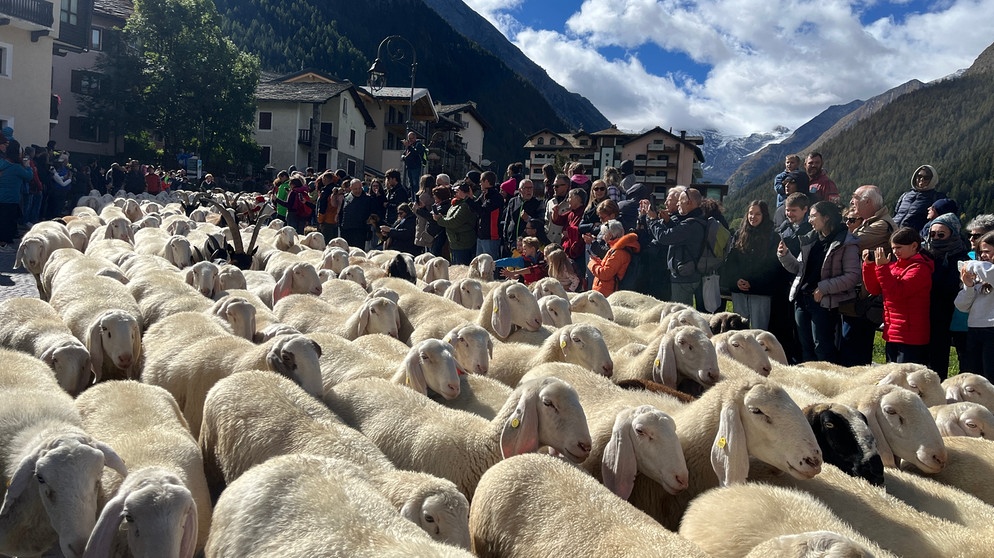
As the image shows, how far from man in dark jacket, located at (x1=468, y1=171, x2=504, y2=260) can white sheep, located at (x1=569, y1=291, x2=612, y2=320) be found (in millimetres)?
4158

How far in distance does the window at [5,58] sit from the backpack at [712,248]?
34132 millimetres

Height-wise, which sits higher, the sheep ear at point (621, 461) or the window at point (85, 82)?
the window at point (85, 82)

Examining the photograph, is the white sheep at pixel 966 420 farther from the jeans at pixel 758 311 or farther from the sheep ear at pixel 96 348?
the sheep ear at pixel 96 348

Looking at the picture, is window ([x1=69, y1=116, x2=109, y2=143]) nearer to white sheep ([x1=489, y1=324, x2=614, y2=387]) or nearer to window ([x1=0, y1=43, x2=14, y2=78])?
window ([x1=0, y1=43, x2=14, y2=78])

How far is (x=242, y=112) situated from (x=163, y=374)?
48229 millimetres

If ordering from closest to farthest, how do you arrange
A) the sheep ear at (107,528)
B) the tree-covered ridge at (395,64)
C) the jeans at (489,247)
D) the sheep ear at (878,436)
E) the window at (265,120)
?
the sheep ear at (107,528), the sheep ear at (878,436), the jeans at (489,247), the window at (265,120), the tree-covered ridge at (395,64)

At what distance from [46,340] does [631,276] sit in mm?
6842

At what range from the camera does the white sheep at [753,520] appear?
336 cm

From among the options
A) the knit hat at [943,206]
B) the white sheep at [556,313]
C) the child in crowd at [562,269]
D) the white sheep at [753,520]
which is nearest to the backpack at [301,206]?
the child in crowd at [562,269]

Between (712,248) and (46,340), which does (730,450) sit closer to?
(46,340)

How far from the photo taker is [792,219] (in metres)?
8.51

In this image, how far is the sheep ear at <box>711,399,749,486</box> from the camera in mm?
3994

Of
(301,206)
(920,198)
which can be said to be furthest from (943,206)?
(301,206)

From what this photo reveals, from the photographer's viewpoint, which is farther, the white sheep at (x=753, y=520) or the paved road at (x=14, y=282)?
the paved road at (x=14, y=282)
